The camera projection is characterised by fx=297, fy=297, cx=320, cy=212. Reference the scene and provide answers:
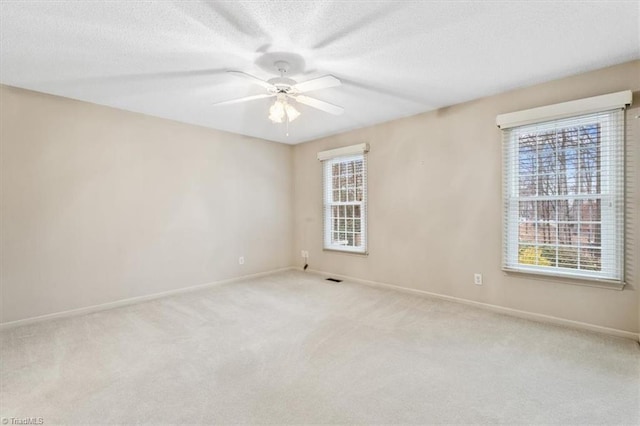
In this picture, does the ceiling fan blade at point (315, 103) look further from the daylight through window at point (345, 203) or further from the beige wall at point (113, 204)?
the beige wall at point (113, 204)

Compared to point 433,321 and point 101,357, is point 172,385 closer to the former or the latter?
point 101,357

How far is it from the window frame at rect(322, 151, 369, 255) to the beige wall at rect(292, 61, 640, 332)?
12 centimetres

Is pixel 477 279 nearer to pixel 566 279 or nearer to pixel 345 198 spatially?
pixel 566 279

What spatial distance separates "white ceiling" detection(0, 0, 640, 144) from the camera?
1.85 meters

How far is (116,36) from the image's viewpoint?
2094 millimetres

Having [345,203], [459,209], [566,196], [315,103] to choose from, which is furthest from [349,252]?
[566,196]

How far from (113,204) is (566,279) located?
4981mm

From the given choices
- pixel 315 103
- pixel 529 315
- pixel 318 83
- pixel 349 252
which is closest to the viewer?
pixel 318 83

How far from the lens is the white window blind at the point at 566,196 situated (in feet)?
8.65

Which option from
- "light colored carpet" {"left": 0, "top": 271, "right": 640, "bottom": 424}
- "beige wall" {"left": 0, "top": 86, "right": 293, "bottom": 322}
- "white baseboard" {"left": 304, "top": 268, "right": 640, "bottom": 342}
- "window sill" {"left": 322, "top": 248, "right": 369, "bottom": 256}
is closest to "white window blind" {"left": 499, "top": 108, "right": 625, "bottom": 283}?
"white baseboard" {"left": 304, "top": 268, "right": 640, "bottom": 342}

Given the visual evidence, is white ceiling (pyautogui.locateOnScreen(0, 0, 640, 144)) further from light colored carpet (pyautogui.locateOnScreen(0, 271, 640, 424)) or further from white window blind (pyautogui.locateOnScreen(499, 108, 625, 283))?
light colored carpet (pyautogui.locateOnScreen(0, 271, 640, 424))

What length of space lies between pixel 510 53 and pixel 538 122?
955 millimetres

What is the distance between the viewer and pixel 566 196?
2855 millimetres

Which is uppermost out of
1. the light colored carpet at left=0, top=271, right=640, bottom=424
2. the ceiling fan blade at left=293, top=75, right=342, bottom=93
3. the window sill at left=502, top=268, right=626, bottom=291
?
the ceiling fan blade at left=293, top=75, right=342, bottom=93
